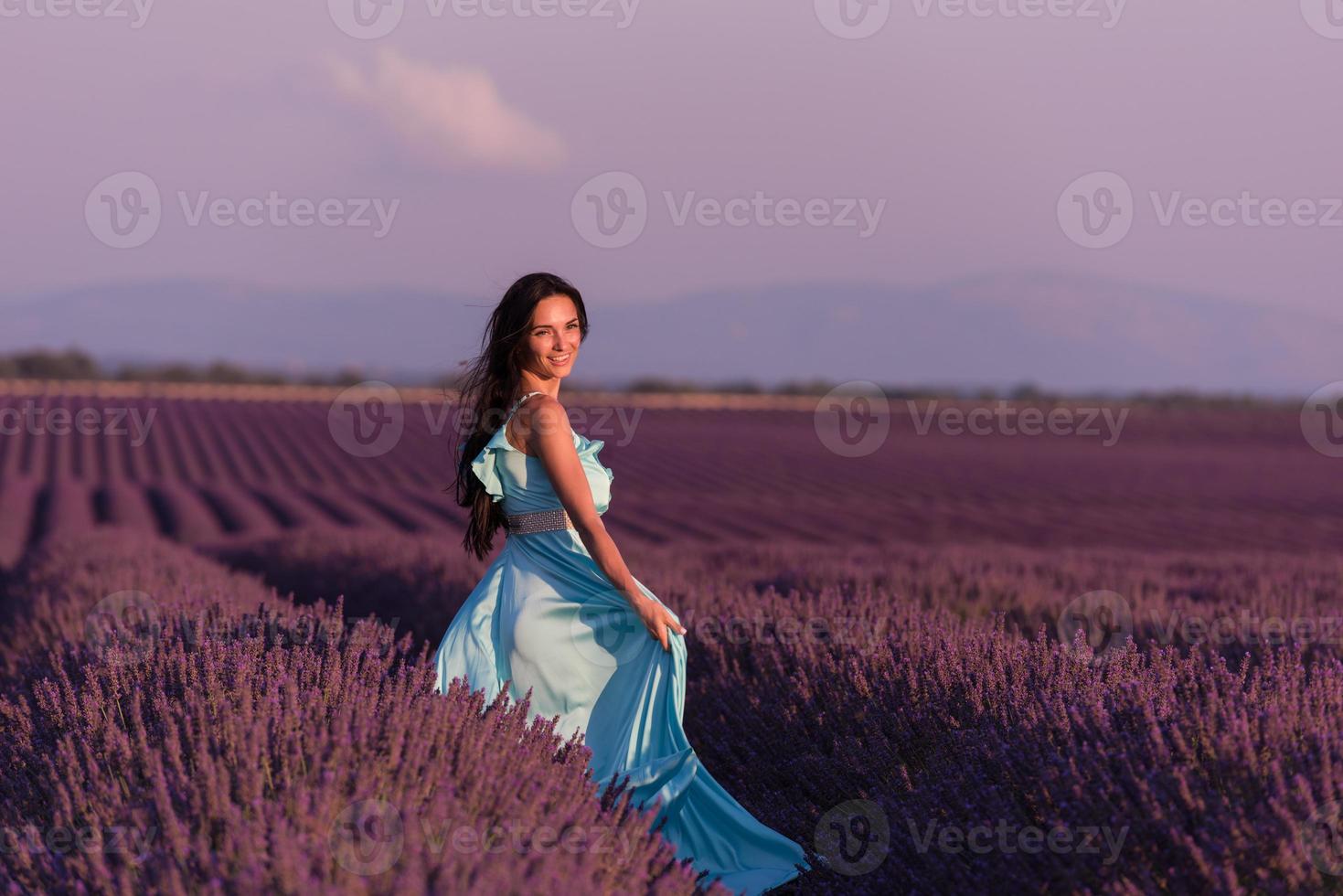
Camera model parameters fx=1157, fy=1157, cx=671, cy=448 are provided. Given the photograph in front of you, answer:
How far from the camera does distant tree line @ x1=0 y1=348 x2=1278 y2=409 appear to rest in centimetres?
5388

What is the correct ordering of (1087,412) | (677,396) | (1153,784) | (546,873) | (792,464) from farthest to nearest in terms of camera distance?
(677,396), (1087,412), (792,464), (1153,784), (546,873)

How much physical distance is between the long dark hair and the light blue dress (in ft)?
0.42

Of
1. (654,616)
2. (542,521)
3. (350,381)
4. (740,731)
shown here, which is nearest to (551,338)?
(542,521)

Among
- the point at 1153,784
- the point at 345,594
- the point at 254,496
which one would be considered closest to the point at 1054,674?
the point at 1153,784

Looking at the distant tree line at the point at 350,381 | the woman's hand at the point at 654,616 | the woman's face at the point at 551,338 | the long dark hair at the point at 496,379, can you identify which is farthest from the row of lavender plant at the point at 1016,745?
the distant tree line at the point at 350,381

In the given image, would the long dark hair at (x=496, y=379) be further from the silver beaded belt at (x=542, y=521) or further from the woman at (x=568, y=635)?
the silver beaded belt at (x=542, y=521)

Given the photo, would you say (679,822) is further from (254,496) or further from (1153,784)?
(254,496)

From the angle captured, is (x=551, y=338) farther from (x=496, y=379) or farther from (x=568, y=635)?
(x=568, y=635)

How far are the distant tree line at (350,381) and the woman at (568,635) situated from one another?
46.0m

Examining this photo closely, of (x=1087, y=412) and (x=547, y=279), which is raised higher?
(x=1087, y=412)

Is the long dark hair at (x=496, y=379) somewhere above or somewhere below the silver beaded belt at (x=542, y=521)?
above

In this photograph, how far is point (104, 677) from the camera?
3.36m

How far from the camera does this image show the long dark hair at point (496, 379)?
334 cm

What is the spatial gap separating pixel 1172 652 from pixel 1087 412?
164 feet
